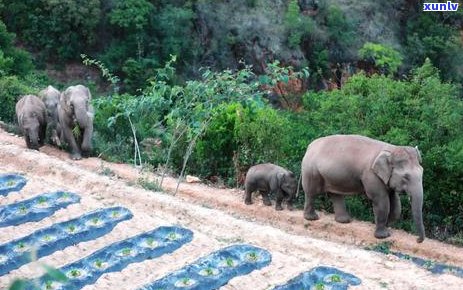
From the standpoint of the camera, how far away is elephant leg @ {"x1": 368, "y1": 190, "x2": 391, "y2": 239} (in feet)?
31.8

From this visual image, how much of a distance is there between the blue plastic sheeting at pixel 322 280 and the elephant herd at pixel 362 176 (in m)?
2.15

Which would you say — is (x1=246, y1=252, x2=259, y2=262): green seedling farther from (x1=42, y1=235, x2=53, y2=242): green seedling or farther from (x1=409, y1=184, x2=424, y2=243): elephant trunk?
(x1=409, y1=184, x2=424, y2=243): elephant trunk

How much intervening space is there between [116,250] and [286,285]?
200 cm

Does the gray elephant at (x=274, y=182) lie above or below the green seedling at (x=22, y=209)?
below

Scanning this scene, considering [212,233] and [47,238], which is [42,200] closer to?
[47,238]

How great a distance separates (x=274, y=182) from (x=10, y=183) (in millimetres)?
3989

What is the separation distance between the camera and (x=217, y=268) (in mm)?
7387

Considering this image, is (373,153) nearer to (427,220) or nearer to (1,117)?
(427,220)

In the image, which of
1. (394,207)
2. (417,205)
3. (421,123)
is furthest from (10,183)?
(421,123)

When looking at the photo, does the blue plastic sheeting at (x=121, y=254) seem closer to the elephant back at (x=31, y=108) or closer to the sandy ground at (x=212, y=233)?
the sandy ground at (x=212, y=233)

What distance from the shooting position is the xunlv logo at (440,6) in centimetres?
3575

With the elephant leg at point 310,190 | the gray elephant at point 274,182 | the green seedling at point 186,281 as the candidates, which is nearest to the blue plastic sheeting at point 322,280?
the green seedling at point 186,281

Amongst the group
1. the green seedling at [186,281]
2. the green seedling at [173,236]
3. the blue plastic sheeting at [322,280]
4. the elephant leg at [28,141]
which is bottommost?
the blue plastic sheeting at [322,280]

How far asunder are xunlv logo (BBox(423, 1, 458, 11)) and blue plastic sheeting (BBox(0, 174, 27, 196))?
96.2ft
